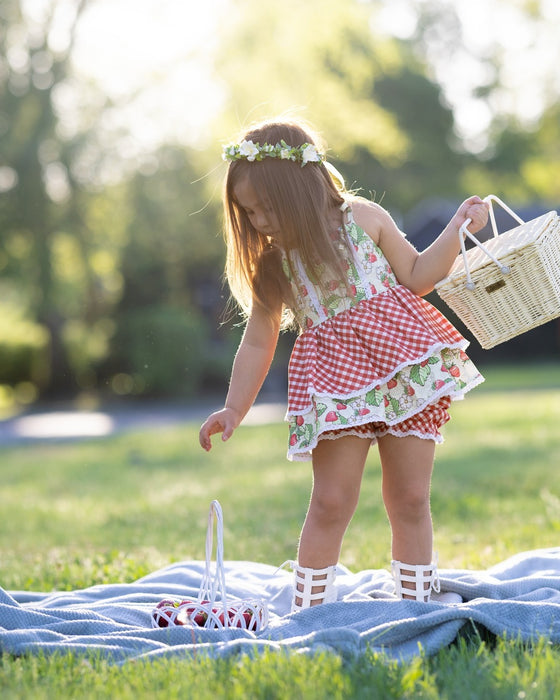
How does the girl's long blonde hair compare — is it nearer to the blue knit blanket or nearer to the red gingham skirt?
the red gingham skirt

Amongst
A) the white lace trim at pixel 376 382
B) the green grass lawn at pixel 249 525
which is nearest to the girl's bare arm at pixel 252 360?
the white lace trim at pixel 376 382

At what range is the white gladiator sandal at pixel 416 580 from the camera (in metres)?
3.16

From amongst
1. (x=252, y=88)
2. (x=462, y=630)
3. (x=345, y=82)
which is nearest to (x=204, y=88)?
(x=252, y=88)

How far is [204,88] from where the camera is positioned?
20.8 metres

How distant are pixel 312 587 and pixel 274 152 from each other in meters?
1.40

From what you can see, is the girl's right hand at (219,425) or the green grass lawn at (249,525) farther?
the girl's right hand at (219,425)

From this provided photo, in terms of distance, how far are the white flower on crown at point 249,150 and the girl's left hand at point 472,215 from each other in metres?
0.67

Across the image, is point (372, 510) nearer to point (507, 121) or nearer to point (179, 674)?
point (179, 674)

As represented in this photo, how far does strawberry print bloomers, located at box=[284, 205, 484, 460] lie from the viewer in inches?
121

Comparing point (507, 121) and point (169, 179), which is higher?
point (507, 121)

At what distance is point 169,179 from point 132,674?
17.7 metres

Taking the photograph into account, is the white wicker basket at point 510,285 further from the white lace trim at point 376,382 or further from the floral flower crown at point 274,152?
the floral flower crown at point 274,152

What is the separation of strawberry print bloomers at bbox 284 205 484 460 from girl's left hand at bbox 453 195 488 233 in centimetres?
29

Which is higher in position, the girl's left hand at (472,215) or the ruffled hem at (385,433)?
the girl's left hand at (472,215)
